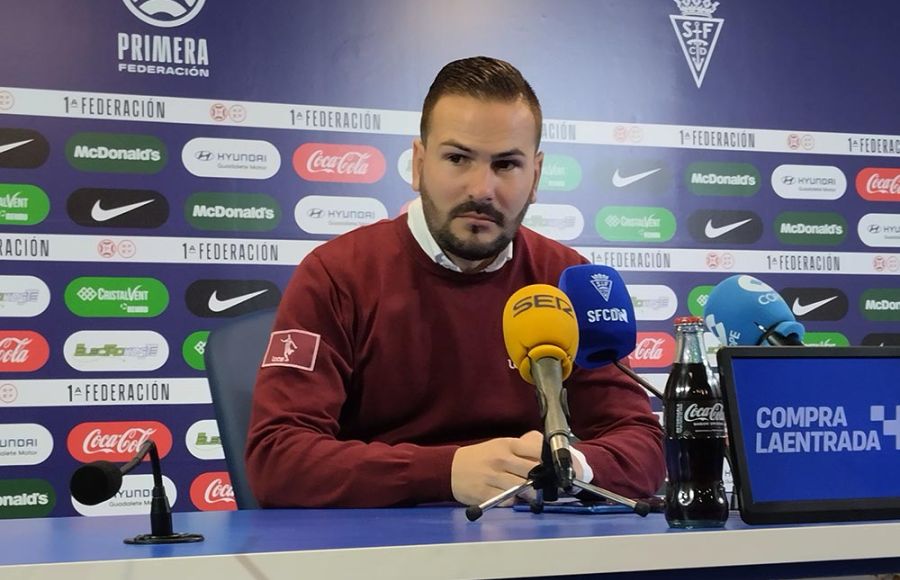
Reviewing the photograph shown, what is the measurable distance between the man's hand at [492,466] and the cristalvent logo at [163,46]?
2205 mm

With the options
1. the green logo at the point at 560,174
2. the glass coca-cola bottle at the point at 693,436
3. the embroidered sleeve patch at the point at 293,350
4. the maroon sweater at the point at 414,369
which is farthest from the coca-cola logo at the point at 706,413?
the green logo at the point at 560,174

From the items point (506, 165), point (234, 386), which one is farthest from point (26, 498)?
point (506, 165)

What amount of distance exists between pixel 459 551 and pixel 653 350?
9.81ft

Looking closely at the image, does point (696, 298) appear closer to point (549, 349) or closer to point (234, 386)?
point (234, 386)

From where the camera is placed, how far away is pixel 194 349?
3.31 m

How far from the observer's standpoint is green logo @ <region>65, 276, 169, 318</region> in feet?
10.6

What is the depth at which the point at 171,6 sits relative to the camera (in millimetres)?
3387

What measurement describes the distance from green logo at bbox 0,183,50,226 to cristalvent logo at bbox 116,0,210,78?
44cm

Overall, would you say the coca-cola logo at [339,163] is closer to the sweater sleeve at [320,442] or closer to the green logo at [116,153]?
the green logo at [116,153]

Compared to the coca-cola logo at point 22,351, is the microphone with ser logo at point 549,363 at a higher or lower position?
lower

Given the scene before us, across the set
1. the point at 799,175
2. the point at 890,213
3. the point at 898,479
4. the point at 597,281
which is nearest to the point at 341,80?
the point at 799,175

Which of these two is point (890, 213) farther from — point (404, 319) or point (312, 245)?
point (404, 319)

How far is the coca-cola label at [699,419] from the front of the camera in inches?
42.1

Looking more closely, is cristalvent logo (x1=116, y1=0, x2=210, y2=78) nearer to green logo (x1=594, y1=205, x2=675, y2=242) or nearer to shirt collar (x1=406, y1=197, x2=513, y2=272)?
green logo (x1=594, y1=205, x2=675, y2=242)
